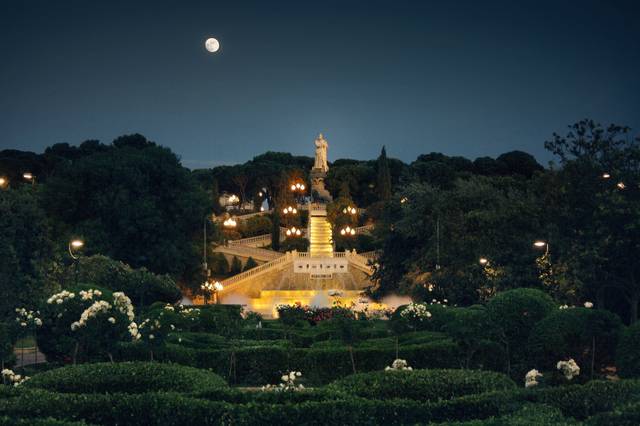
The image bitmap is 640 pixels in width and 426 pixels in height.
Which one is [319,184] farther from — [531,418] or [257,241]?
[531,418]

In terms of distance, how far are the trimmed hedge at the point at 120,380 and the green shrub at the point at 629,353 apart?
27.3ft

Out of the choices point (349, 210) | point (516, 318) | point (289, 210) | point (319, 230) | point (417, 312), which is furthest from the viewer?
point (319, 230)

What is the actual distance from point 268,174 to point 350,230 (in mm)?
38434

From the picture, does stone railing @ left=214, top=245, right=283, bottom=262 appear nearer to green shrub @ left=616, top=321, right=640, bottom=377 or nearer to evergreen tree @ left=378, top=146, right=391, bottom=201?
evergreen tree @ left=378, top=146, right=391, bottom=201

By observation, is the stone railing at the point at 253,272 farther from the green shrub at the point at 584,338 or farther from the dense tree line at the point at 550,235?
the green shrub at the point at 584,338

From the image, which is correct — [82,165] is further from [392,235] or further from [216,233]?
[392,235]

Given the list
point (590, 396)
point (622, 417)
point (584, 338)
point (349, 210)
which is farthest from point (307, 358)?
point (349, 210)

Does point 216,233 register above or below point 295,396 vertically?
above

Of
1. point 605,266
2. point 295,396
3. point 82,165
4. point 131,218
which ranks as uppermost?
point 82,165

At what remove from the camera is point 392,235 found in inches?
1940

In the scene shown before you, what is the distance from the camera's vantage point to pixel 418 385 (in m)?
14.1

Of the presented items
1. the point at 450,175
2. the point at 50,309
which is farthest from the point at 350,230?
the point at 50,309

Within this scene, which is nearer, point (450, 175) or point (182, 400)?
point (182, 400)

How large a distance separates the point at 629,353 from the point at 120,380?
1018cm
